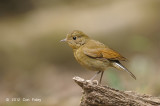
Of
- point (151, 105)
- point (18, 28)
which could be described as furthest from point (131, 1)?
point (151, 105)

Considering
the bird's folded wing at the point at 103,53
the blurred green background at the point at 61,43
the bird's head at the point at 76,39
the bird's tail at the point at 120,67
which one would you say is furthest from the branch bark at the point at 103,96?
the blurred green background at the point at 61,43

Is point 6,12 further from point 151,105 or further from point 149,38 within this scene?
point 151,105

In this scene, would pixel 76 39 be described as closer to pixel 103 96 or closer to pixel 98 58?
pixel 98 58

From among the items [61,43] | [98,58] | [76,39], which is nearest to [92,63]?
[98,58]

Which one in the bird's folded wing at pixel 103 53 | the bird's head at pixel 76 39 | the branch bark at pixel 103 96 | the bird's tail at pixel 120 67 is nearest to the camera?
the branch bark at pixel 103 96

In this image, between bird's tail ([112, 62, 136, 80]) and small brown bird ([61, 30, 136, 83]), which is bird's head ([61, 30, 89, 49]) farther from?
bird's tail ([112, 62, 136, 80])

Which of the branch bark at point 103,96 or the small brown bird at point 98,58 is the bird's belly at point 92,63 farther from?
the branch bark at point 103,96

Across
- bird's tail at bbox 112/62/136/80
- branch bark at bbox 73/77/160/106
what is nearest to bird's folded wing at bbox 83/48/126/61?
bird's tail at bbox 112/62/136/80
